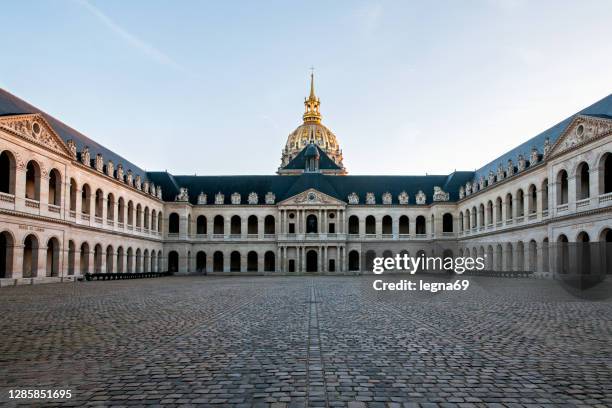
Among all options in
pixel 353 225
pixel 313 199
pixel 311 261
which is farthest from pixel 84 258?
pixel 353 225

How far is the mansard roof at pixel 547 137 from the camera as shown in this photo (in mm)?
42281

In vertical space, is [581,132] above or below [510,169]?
above

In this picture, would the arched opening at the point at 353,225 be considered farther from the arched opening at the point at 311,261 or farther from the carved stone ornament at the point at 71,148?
the carved stone ornament at the point at 71,148

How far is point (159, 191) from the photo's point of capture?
7675 cm

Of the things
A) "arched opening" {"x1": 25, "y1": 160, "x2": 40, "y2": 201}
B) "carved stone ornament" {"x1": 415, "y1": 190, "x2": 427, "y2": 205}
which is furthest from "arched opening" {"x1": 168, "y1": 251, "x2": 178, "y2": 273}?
"carved stone ornament" {"x1": 415, "y1": 190, "x2": 427, "y2": 205}

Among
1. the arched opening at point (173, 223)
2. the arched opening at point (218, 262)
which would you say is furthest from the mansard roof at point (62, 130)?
the arched opening at point (218, 262)

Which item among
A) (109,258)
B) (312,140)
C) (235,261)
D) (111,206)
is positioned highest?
(312,140)

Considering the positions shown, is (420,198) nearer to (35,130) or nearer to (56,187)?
(56,187)

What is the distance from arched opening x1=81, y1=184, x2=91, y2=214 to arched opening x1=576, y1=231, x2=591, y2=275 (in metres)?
43.4

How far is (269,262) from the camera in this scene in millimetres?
83000

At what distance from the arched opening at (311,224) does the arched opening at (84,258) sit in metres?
36.0

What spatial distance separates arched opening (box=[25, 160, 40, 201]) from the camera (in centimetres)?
4166

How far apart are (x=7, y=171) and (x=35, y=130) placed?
3887mm

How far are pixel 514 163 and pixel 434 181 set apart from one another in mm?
25142
